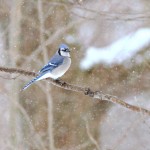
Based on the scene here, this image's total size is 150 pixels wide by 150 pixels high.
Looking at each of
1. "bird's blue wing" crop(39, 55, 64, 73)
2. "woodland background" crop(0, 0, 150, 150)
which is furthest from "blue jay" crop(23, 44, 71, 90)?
"woodland background" crop(0, 0, 150, 150)

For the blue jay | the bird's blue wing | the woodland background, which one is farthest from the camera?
the woodland background

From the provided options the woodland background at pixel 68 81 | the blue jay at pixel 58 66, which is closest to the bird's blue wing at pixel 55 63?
the blue jay at pixel 58 66

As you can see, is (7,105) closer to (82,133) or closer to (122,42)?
(82,133)

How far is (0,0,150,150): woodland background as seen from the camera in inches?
296

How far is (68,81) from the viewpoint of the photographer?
24.7 feet

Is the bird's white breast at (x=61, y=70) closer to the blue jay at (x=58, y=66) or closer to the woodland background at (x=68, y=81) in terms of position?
the blue jay at (x=58, y=66)

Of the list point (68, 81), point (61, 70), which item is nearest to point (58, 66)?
point (61, 70)

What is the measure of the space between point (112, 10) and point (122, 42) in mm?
620

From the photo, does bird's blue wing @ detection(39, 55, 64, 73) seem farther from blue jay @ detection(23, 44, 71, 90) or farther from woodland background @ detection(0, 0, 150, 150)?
woodland background @ detection(0, 0, 150, 150)

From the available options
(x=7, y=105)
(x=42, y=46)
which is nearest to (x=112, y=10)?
(x=42, y=46)

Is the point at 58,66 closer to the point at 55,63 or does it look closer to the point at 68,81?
the point at 55,63

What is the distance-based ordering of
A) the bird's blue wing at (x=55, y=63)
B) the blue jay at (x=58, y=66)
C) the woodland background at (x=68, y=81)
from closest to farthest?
the blue jay at (x=58, y=66)
the bird's blue wing at (x=55, y=63)
the woodland background at (x=68, y=81)

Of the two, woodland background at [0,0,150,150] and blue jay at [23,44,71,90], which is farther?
woodland background at [0,0,150,150]

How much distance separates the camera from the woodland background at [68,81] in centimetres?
753
